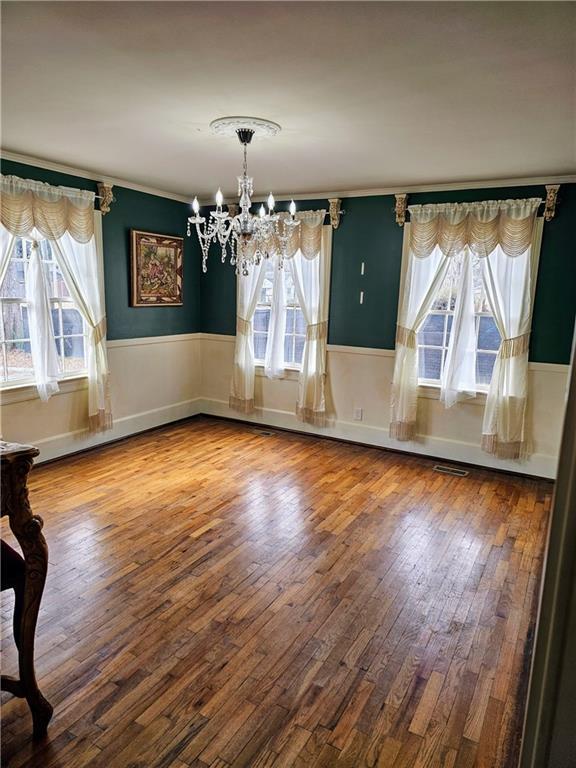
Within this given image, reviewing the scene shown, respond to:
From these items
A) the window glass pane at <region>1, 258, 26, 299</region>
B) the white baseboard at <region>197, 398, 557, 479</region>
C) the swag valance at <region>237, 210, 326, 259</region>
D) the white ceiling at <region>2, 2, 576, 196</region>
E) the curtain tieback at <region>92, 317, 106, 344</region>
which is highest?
the white ceiling at <region>2, 2, 576, 196</region>

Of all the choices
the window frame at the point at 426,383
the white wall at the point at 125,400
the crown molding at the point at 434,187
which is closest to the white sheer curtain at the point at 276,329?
the crown molding at the point at 434,187

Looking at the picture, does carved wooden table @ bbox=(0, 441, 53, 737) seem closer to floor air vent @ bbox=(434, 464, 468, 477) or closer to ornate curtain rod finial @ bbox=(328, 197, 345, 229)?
floor air vent @ bbox=(434, 464, 468, 477)

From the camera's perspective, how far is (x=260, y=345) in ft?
18.6

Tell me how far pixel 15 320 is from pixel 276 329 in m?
2.50

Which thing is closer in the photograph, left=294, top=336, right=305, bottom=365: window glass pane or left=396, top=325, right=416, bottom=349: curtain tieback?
left=396, top=325, right=416, bottom=349: curtain tieback

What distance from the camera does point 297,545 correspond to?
3131mm

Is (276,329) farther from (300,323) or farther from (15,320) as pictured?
(15,320)

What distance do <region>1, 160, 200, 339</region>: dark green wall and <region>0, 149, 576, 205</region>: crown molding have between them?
6cm

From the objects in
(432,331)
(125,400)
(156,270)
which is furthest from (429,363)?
(125,400)

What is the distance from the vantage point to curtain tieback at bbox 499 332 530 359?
4.21 m

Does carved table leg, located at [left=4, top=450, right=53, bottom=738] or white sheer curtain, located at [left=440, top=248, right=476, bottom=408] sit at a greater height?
white sheer curtain, located at [left=440, top=248, right=476, bottom=408]

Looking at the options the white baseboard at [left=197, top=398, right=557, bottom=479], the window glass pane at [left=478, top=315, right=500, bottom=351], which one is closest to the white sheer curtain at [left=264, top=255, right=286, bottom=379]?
the white baseboard at [left=197, top=398, right=557, bottom=479]

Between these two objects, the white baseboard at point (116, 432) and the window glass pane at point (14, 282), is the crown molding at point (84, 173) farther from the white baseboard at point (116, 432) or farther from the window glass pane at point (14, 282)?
the white baseboard at point (116, 432)

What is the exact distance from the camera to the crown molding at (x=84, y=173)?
3809 millimetres
